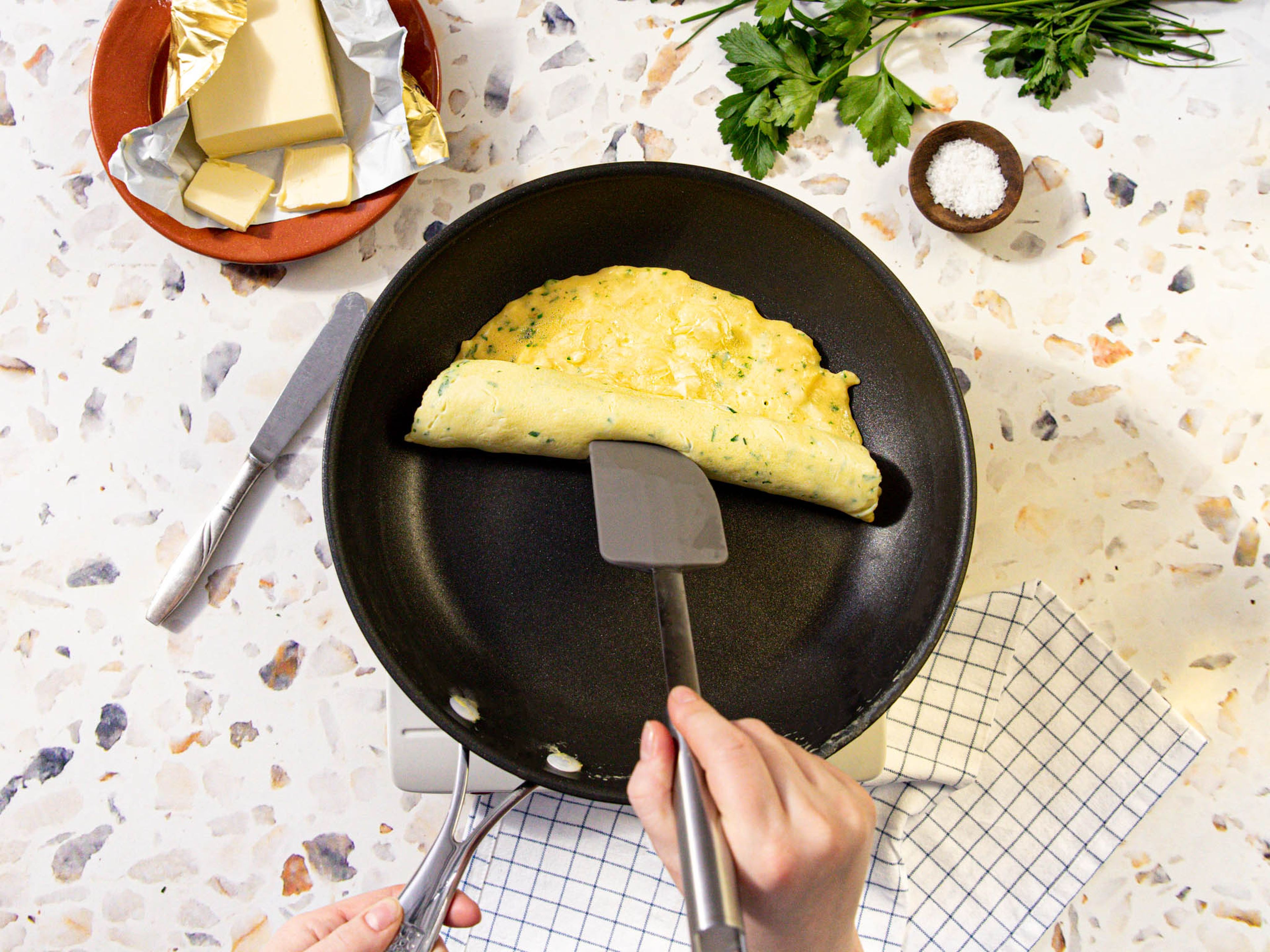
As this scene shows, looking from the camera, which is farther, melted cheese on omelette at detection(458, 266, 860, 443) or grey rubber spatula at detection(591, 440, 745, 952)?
melted cheese on omelette at detection(458, 266, 860, 443)

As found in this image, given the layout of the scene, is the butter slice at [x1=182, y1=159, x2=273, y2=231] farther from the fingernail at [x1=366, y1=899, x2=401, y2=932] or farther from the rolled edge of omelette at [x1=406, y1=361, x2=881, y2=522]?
the fingernail at [x1=366, y1=899, x2=401, y2=932]

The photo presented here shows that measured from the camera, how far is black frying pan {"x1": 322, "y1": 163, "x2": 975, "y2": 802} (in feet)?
3.78

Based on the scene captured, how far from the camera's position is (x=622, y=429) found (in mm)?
1123

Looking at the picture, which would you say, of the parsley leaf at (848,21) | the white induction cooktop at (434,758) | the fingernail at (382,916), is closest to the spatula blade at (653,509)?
the white induction cooktop at (434,758)

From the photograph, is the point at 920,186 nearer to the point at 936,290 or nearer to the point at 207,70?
the point at 936,290

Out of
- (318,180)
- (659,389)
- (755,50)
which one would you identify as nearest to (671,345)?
(659,389)

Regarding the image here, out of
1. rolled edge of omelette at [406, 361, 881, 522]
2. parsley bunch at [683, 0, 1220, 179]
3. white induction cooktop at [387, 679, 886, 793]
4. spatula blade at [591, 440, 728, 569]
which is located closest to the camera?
spatula blade at [591, 440, 728, 569]

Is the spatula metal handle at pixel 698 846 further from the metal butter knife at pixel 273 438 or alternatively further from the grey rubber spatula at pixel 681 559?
the metal butter knife at pixel 273 438

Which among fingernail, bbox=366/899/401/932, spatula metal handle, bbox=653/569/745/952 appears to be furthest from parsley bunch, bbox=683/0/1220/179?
fingernail, bbox=366/899/401/932

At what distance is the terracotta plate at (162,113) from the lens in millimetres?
1272

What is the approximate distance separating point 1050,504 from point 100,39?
166cm

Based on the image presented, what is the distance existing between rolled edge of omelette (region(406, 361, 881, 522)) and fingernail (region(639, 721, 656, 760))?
1.36 ft

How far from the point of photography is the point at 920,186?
1.35 meters

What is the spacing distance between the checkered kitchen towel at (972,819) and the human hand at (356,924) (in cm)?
12
